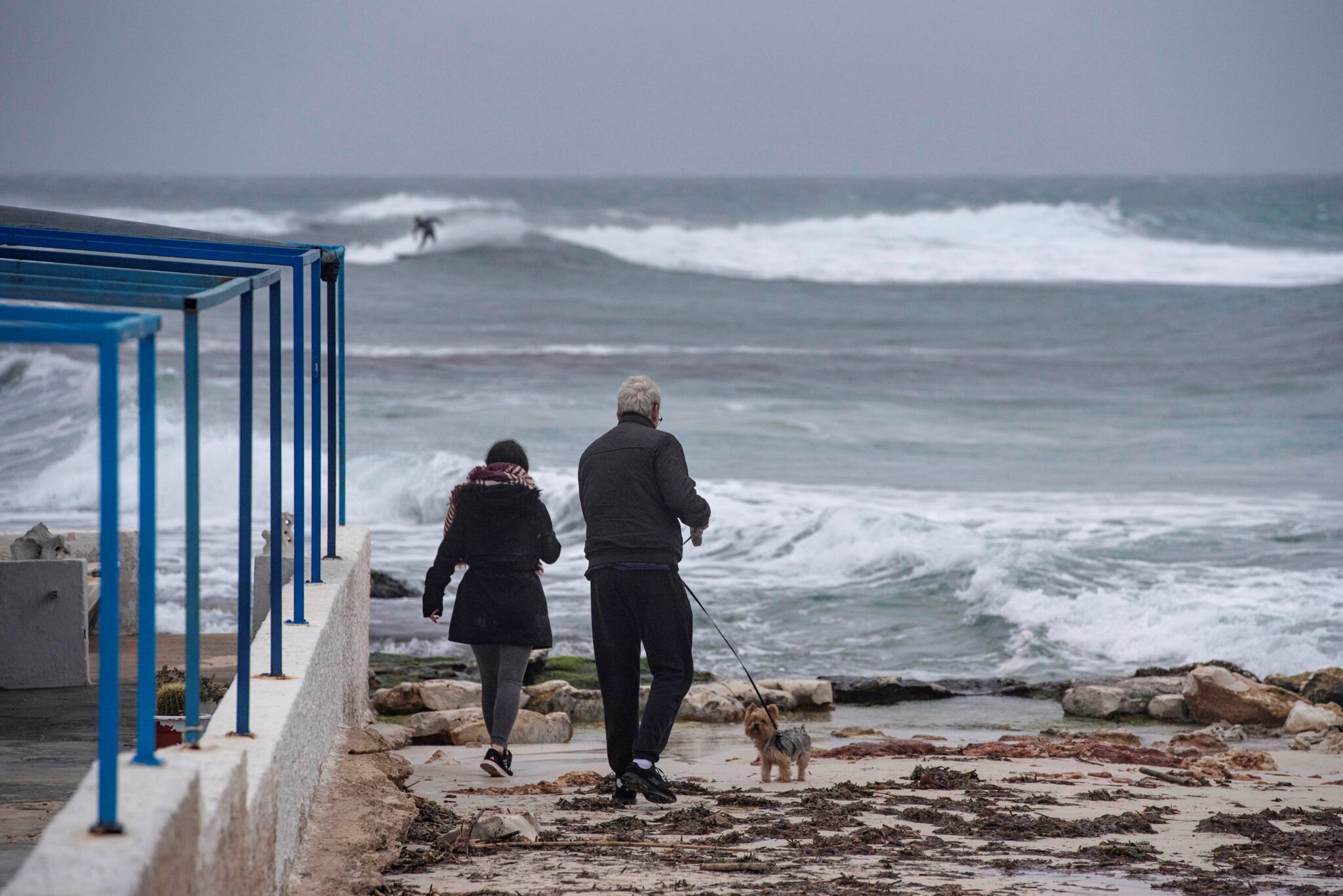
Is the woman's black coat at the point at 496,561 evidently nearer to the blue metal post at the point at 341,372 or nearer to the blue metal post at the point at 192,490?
the blue metal post at the point at 341,372

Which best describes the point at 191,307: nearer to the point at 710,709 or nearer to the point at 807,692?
the point at 710,709

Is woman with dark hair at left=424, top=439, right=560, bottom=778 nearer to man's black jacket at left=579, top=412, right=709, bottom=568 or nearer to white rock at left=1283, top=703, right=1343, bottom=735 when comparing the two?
man's black jacket at left=579, top=412, right=709, bottom=568

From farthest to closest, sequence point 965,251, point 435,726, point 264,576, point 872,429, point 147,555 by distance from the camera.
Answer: point 965,251
point 872,429
point 435,726
point 264,576
point 147,555


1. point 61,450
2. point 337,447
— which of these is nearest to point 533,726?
point 337,447

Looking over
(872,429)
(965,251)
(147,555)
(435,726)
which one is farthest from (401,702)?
(965,251)

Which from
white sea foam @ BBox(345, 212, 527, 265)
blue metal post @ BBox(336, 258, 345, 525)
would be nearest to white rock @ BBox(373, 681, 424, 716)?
blue metal post @ BBox(336, 258, 345, 525)

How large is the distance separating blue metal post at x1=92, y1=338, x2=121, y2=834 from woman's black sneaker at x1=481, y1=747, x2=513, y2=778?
10.7ft

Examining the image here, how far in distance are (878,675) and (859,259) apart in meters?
48.4

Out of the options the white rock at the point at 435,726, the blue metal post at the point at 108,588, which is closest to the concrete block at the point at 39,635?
the white rock at the point at 435,726

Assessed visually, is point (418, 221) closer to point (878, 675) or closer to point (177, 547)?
point (177, 547)

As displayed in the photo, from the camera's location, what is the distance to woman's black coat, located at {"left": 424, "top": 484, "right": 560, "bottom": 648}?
5633 millimetres

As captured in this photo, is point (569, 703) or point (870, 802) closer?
point (870, 802)

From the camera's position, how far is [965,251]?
192 feet

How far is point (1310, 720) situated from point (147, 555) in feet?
22.6
